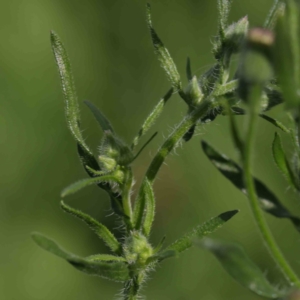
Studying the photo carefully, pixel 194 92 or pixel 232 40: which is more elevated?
pixel 232 40

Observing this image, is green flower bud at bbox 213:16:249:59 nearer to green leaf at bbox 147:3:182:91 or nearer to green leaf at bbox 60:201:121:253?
green leaf at bbox 147:3:182:91

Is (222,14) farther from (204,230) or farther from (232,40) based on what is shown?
(204,230)

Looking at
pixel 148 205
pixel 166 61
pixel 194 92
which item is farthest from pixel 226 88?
pixel 148 205

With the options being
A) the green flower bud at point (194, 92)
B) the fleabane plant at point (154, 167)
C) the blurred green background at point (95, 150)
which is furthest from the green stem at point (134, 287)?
the blurred green background at point (95, 150)

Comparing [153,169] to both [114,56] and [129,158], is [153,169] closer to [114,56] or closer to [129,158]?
[129,158]

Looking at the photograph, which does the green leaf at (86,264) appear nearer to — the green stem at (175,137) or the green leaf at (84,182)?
the green leaf at (84,182)

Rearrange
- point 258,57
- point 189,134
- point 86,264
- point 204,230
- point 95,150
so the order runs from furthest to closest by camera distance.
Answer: point 95,150 → point 189,134 → point 204,230 → point 86,264 → point 258,57

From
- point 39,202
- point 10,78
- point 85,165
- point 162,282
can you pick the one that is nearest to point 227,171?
point 85,165
